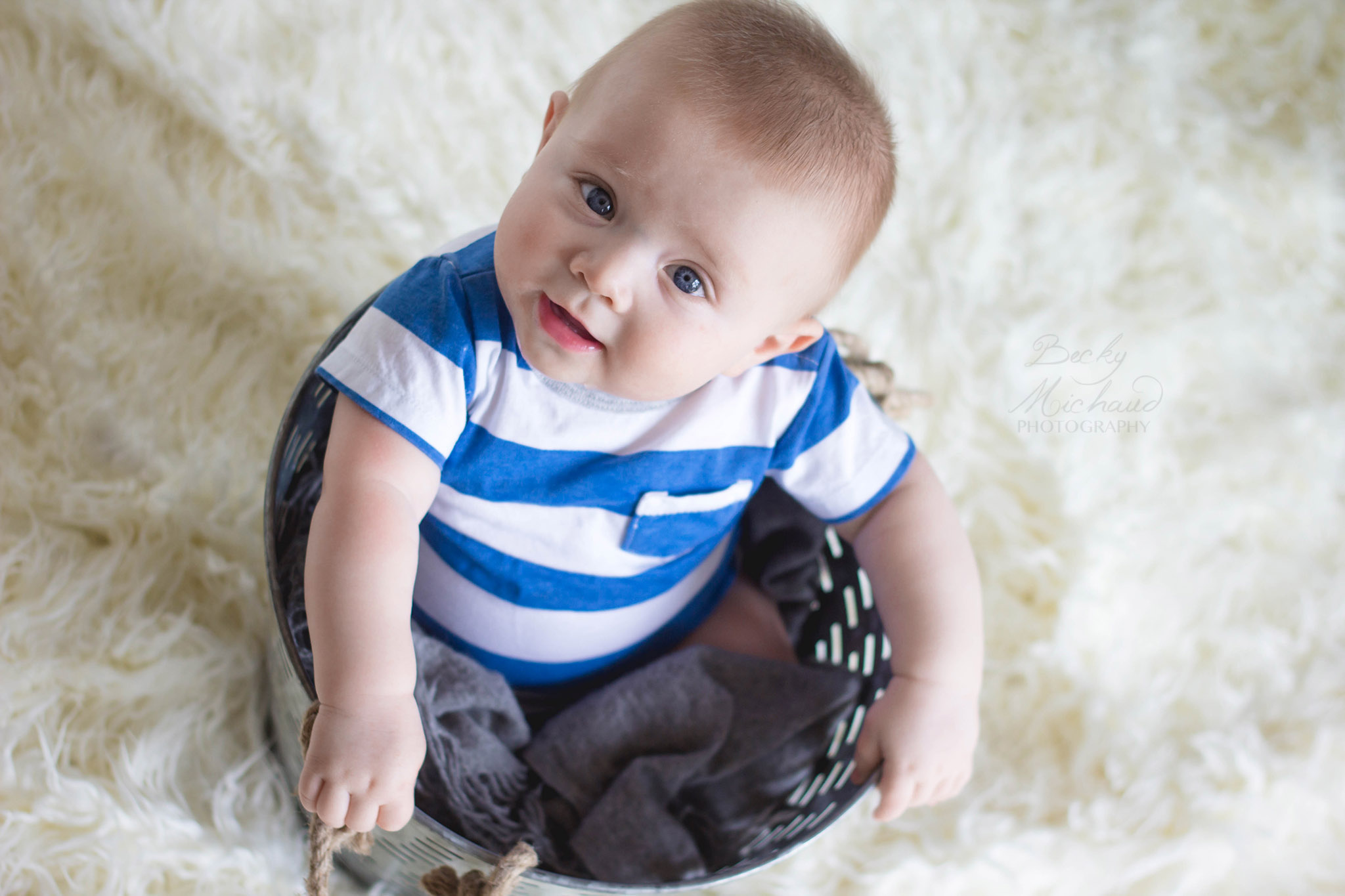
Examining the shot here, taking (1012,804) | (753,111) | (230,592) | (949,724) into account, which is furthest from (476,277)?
(1012,804)

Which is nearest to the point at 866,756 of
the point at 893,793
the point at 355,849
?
the point at 893,793

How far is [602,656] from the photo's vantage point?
3.09 ft

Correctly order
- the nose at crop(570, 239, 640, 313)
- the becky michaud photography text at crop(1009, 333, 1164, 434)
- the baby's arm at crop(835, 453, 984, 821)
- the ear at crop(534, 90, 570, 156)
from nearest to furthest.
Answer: the nose at crop(570, 239, 640, 313)
the ear at crop(534, 90, 570, 156)
the baby's arm at crop(835, 453, 984, 821)
the becky michaud photography text at crop(1009, 333, 1164, 434)

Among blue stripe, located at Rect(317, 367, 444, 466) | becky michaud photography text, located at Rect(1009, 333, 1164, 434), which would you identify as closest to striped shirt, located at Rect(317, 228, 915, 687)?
blue stripe, located at Rect(317, 367, 444, 466)

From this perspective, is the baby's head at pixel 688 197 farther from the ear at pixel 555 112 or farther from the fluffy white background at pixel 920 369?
the fluffy white background at pixel 920 369

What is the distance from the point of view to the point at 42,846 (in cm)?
75

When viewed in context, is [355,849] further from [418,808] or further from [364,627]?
[364,627]

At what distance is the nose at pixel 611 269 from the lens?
2.06 ft

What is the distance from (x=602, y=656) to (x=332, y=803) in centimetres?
33

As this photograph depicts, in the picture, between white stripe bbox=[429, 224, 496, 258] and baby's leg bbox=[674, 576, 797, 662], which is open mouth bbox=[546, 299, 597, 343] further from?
baby's leg bbox=[674, 576, 797, 662]

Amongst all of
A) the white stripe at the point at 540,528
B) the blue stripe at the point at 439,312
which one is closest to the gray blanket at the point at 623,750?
the white stripe at the point at 540,528

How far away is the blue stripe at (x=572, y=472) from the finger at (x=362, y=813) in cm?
24

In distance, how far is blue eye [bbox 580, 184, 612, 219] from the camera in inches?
25.9

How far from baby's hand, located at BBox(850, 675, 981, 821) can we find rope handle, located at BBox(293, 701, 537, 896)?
1.02 ft
